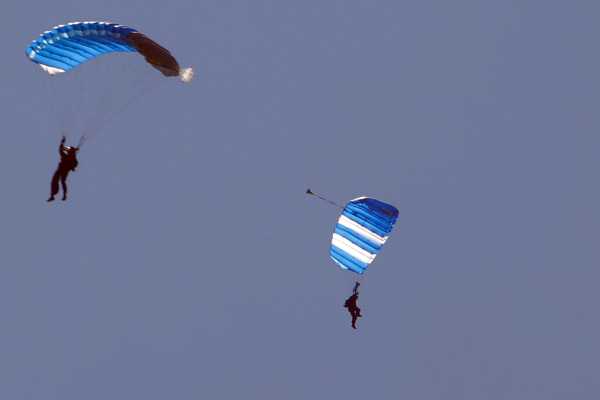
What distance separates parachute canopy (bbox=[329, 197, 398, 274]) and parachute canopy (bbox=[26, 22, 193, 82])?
7772 mm

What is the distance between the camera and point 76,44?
3969 centimetres

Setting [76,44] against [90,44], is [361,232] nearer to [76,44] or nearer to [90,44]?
[90,44]

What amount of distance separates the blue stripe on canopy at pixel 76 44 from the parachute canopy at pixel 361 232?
29.8ft

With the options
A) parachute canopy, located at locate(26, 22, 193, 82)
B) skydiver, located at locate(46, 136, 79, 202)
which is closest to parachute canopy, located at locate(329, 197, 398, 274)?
parachute canopy, located at locate(26, 22, 193, 82)

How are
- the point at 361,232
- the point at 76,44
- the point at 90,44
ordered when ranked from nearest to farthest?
the point at 76,44 → the point at 90,44 → the point at 361,232

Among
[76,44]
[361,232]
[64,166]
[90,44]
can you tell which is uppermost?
[361,232]

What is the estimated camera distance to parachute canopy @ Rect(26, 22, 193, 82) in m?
39.0

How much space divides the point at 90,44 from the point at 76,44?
40 centimetres

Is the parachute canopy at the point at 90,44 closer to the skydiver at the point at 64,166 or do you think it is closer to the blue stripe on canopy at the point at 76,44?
the blue stripe on canopy at the point at 76,44

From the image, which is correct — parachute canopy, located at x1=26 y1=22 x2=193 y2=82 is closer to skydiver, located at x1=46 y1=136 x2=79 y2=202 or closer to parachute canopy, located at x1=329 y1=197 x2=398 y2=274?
skydiver, located at x1=46 y1=136 x2=79 y2=202

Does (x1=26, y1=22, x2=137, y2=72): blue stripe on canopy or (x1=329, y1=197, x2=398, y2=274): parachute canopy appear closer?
(x1=26, y1=22, x2=137, y2=72): blue stripe on canopy

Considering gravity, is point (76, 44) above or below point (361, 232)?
below

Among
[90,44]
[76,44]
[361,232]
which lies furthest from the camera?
[361,232]

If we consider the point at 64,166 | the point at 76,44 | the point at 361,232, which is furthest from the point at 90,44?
the point at 361,232
